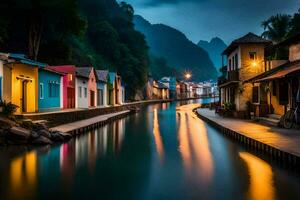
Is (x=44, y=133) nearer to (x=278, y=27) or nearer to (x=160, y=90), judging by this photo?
(x=278, y=27)

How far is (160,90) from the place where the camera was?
5236 inches

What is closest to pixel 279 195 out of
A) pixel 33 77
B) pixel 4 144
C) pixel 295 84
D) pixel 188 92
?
pixel 4 144

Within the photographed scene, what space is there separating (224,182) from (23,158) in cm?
815

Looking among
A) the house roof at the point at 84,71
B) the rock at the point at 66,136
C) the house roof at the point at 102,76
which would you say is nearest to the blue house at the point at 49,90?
the house roof at the point at 84,71

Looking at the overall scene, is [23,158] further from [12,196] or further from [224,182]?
[224,182]

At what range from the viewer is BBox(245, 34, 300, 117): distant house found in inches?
958

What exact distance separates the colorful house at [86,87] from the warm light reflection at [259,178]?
28470 mm

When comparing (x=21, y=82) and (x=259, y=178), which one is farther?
(x=21, y=82)

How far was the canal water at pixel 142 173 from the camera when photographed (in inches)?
411

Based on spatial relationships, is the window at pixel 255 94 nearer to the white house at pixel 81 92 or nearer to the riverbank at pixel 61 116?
the riverbank at pixel 61 116

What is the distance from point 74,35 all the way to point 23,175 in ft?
160

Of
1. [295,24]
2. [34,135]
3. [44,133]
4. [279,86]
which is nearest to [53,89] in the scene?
[44,133]

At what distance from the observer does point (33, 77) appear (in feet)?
92.8

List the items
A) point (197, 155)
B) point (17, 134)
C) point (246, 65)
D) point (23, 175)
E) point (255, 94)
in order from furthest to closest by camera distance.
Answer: point (246, 65) < point (255, 94) < point (17, 134) < point (197, 155) < point (23, 175)
